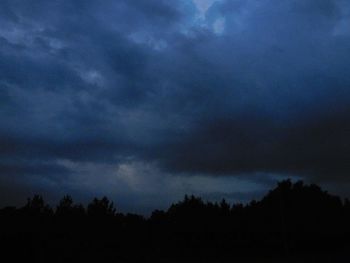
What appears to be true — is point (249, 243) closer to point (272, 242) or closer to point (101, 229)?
point (272, 242)

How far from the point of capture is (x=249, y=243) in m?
68.8

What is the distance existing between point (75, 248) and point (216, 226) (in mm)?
30664

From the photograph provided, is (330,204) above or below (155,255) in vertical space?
above

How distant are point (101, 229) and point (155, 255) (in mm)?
12352

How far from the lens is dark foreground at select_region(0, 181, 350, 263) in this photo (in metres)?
49.8

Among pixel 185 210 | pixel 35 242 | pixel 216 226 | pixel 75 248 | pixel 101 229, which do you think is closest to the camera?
pixel 35 242

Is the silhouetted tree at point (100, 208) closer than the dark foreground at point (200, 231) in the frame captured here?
No

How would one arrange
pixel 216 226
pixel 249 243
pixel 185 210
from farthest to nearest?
pixel 185 210 < pixel 216 226 < pixel 249 243

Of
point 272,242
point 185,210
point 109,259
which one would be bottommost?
point 109,259

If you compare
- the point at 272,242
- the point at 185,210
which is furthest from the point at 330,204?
the point at 185,210

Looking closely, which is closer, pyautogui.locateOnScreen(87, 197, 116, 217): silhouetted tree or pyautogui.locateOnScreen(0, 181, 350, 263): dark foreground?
pyautogui.locateOnScreen(0, 181, 350, 263): dark foreground

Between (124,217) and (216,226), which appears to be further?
(124,217)

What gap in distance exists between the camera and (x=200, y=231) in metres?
73.9

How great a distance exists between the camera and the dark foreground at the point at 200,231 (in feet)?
163
